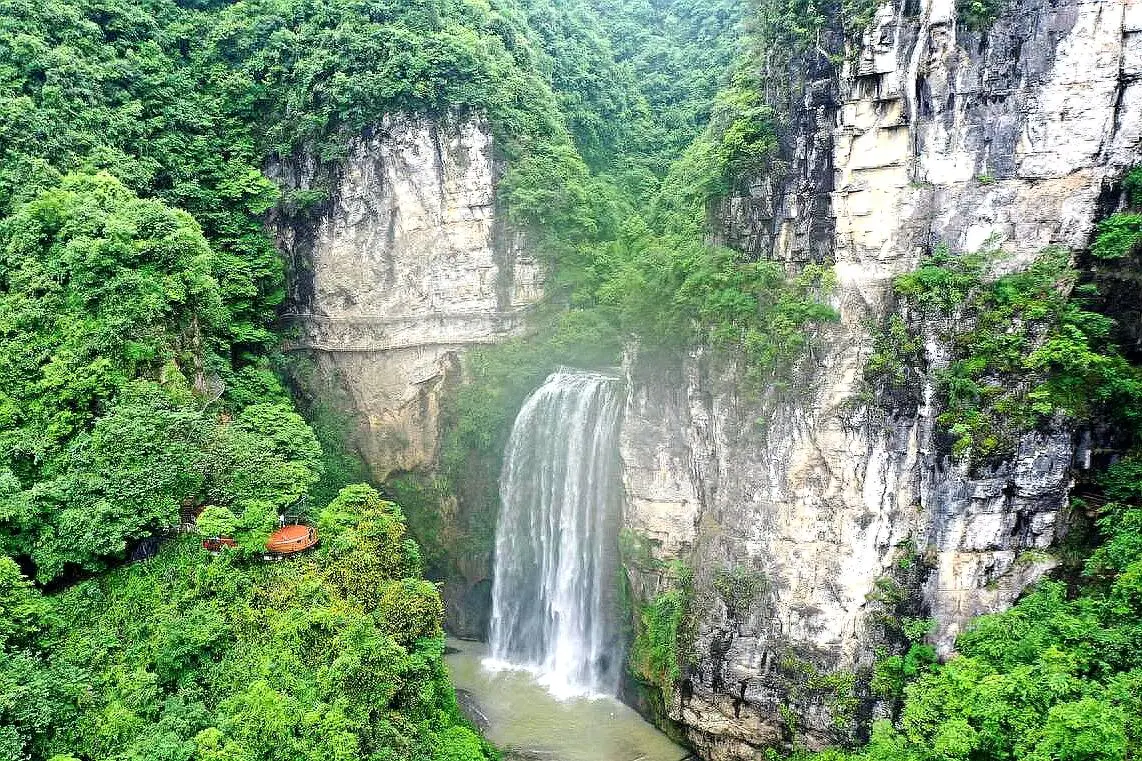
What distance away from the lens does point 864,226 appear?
13992 mm

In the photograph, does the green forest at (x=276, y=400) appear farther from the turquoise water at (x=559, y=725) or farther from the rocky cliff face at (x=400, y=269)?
the turquoise water at (x=559, y=725)

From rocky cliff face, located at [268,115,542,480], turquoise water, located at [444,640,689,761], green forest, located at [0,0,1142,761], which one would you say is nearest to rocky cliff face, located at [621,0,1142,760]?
green forest, located at [0,0,1142,761]

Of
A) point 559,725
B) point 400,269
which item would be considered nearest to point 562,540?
point 559,725

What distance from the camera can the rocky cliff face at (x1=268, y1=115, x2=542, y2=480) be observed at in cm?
2183

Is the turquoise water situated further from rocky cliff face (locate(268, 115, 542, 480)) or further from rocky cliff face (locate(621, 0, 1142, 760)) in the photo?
rocky cliff face (locate(268, 115, 542, 480))

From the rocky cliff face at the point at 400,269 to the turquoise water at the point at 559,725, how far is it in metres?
6.83

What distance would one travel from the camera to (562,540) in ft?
64.6

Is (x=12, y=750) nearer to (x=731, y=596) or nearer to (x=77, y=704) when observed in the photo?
(x=77, y=704)

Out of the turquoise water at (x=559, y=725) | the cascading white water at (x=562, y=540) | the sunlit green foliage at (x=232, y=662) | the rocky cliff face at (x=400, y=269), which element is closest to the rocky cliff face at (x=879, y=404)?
the turquoise water at (x=559, y=725)

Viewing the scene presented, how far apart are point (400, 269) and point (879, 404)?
13482 millimetres

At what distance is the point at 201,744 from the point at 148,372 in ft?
22.6

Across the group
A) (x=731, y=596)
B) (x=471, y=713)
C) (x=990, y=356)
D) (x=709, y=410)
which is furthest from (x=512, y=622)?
(x=990, y=356)

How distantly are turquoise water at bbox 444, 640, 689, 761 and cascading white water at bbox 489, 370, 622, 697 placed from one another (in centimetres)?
53

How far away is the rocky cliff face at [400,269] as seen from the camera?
21828 mm
